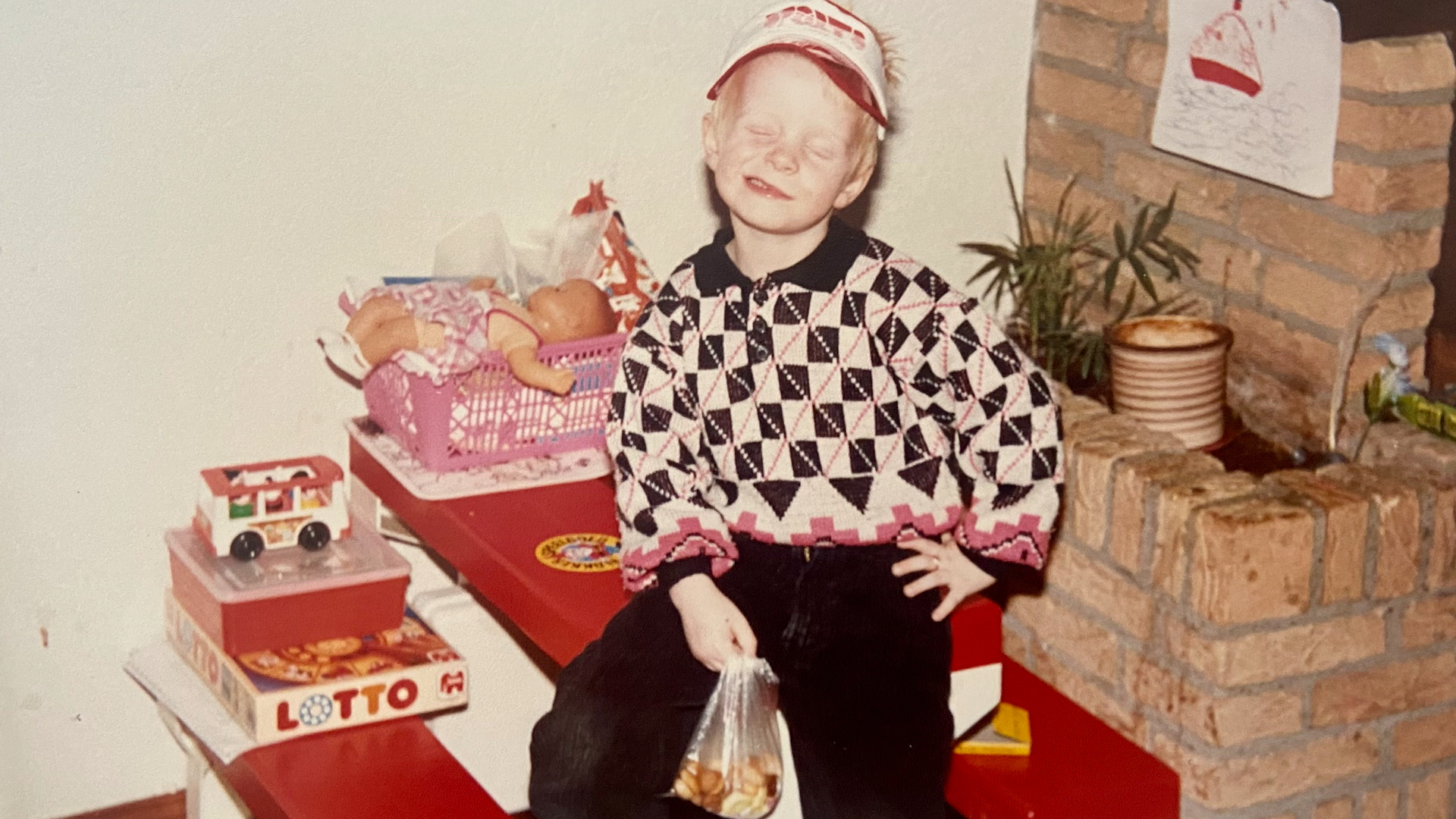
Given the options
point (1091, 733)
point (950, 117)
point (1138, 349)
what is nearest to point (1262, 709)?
point (1091, 733)

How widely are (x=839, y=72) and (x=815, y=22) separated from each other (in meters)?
0.05

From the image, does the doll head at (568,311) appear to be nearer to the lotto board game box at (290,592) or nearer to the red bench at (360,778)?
the lotto board game box at (290,592)

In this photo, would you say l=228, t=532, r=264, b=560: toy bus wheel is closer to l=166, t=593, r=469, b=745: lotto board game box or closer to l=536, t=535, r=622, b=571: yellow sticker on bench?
l=166, t=593, r=469, b=745: lotto board game box

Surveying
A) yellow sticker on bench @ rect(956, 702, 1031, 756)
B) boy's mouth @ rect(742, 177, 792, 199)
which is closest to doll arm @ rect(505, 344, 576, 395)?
boy's mouth @ rect(742, 177, 792, 199)

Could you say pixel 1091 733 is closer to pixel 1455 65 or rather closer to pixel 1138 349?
pixel 1138 349

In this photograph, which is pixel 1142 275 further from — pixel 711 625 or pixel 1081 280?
pixel 711 625

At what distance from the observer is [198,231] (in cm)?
196

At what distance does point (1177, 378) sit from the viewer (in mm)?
1896

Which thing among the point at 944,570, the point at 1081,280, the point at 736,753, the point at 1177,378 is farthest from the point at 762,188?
the point at 1081,280

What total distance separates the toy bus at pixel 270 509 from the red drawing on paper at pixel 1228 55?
1050 millimetres

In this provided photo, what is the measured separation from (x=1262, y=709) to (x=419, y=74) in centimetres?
112

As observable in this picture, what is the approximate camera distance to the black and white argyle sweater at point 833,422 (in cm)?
154

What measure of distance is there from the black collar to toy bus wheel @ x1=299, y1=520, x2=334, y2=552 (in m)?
0.57

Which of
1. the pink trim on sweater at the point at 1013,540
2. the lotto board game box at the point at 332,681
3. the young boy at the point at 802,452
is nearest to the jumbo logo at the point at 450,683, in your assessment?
the lotto board game box at the point at 332,681
